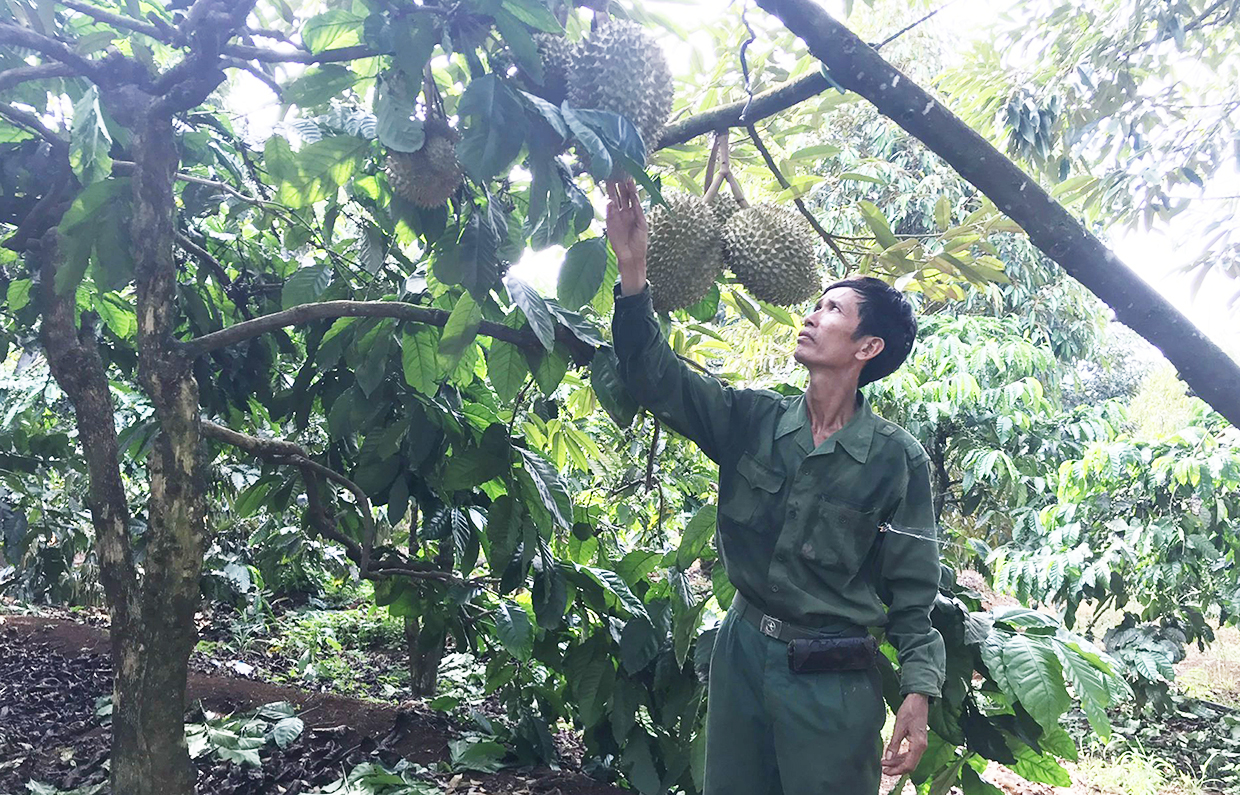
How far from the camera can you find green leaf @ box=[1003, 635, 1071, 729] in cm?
155

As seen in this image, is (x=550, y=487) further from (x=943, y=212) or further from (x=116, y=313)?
(x=116, y=313)

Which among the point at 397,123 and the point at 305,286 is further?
the point at 305,286

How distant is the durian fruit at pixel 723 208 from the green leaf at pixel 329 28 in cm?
65

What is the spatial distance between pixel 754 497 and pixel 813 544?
0.16m

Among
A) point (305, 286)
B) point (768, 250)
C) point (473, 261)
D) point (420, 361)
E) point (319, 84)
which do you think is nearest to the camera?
point (319, 84)

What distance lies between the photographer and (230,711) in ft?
9.35

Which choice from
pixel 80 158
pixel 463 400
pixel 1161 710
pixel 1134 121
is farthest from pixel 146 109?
pixel 1161 710

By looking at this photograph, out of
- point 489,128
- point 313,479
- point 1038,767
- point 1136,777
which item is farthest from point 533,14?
point 1136,777

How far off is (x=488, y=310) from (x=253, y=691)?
6.71 ft

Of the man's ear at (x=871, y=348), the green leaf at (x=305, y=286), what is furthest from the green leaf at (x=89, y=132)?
the man's ear at (x=871, y=348)

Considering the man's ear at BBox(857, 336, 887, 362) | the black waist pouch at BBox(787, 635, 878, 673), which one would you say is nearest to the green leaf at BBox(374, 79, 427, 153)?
the man's ear at BBox(857, 336, 887, 362)

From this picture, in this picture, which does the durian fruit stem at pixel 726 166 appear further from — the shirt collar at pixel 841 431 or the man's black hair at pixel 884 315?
the shirt collar at pixel 841 431

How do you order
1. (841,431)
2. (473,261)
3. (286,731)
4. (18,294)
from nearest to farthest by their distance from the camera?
1. (473,261)
2. (841,431)
3. (18,294)
4. (286,731)

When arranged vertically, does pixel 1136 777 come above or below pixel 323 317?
below
